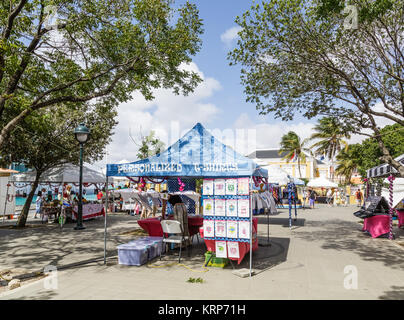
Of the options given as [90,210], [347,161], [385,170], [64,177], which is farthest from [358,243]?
[347,161]

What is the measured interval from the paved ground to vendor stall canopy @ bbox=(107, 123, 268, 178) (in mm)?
2276

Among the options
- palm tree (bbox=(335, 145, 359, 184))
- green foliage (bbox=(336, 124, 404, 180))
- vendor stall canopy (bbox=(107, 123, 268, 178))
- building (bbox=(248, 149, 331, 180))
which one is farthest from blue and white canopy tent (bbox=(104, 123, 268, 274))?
building (bbox=(248, 149, 331, 180))

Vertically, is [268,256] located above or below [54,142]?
below

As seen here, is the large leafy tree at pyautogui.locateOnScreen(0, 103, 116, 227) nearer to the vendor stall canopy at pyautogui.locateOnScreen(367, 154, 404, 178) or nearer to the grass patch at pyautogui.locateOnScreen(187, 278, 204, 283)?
the grass patch at pyautogui.locateOnScreen(187, 278, 204, 283)

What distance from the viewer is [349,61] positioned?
973 cm

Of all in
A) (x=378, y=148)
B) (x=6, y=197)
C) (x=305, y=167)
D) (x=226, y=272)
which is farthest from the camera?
(x=305, y=167)

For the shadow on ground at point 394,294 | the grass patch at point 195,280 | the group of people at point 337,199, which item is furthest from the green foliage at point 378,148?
the grass patch at point 195,280

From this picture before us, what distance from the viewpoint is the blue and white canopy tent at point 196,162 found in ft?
21.1

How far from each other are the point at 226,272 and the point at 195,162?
2641mm

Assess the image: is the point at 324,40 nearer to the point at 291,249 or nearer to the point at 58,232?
the point at 291,249

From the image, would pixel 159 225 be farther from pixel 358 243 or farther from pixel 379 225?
pixel 379 225

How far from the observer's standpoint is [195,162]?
270 inches

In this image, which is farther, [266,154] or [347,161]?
[266,154]
